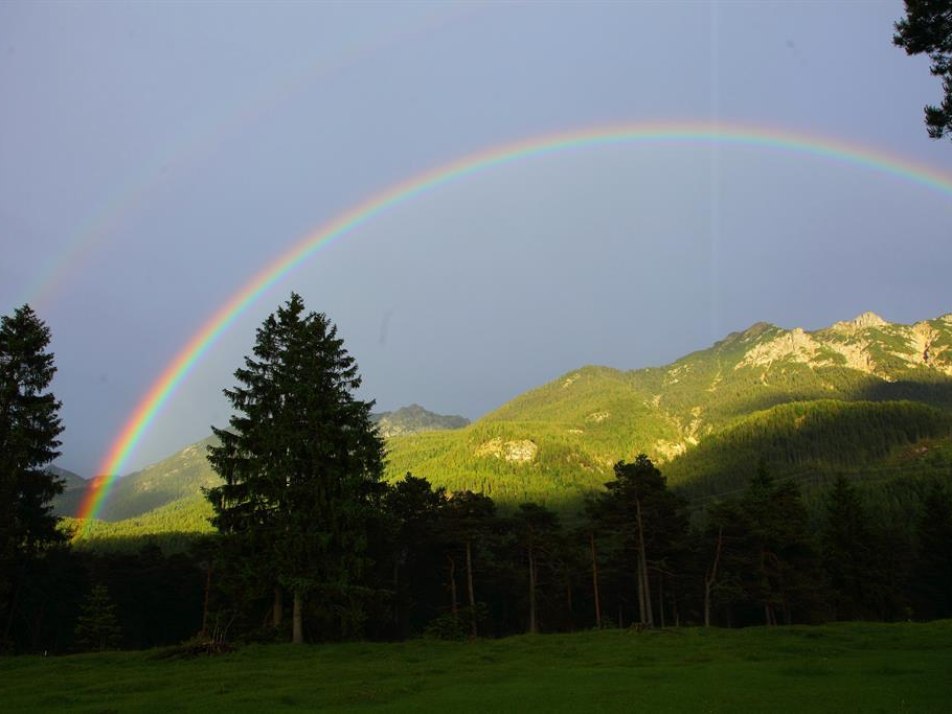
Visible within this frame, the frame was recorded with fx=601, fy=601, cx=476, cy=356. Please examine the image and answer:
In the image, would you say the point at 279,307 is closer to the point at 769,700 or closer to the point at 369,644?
the point at 369,644

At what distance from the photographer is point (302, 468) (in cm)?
3309

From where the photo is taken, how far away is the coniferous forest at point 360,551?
3200 centimetres

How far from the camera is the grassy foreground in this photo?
15.5 m

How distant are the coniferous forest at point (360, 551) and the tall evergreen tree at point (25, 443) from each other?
11 cm

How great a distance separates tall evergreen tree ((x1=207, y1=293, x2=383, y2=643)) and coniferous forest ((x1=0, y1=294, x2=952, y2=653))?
115mm

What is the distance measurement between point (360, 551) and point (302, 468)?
5.53m

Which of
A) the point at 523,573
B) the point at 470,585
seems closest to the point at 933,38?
the point at 470,585

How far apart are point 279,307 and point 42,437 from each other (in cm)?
1558

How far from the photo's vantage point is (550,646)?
101 feet

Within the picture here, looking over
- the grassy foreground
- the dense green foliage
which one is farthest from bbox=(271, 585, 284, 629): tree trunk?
the dense green foliage

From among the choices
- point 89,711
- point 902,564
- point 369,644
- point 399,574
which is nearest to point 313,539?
point 369,644

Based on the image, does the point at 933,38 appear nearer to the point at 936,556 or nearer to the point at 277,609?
the point at 277,609

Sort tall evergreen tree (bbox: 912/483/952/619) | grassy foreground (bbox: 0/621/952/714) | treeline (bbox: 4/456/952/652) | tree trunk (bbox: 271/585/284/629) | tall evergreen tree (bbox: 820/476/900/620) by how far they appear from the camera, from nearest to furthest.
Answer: grassy foreground (bbox: 0/621/952/714), tree trunk (bbox: 271/585/284/629), treeline (bbox: 4/456/952/652), tall evergreen tree (bbox: 820/476/900/620), tall evergreen tree (bbox: 912/483/952/619)

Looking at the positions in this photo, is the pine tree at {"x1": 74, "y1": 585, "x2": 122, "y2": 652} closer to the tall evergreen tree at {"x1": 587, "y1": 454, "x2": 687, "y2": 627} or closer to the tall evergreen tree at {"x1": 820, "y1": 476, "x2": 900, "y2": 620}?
the tall evergreen tree at {"x1": 587, "y1": 454, "x2": 687, "y2": 627}
